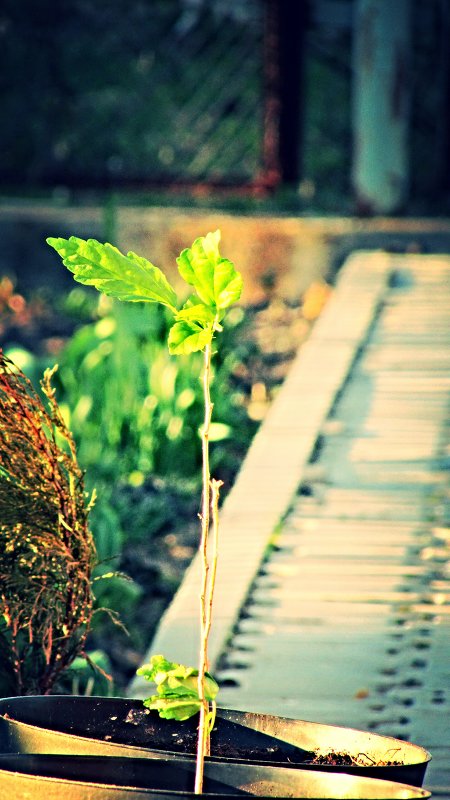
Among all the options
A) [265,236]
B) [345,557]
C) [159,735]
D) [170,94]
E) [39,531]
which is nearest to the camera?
[159,735]

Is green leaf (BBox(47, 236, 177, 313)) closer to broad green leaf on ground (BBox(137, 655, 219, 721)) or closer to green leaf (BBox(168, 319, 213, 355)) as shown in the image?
green leaf (BBox(168, 319, 213, 355))

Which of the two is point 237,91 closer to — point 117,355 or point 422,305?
point 422,305

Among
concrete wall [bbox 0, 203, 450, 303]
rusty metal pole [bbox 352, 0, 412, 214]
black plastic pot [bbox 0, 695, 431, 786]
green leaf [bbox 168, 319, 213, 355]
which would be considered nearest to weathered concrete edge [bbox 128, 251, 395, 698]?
concrete wall [bbox 0, 203, 450, 303]

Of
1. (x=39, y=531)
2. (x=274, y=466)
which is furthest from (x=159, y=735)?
(x=274, y=466)

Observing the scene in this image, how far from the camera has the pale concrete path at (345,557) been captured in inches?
102

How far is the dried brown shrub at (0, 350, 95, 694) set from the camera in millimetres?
1970

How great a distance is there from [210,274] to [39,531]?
0.57m

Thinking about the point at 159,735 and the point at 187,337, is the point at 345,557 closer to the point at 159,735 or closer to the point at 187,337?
the point at 159,735

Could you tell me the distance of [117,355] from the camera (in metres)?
4.72

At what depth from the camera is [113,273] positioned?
1642mm

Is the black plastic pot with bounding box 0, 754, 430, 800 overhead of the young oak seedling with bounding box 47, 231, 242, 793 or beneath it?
beneath

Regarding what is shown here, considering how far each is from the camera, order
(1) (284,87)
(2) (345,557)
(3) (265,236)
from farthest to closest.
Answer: (1) (284,87) < (3) (265,236) < (2) (345,557)

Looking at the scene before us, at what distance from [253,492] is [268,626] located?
789 mm

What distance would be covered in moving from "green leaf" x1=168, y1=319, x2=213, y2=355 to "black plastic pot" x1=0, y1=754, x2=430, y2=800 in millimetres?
503
